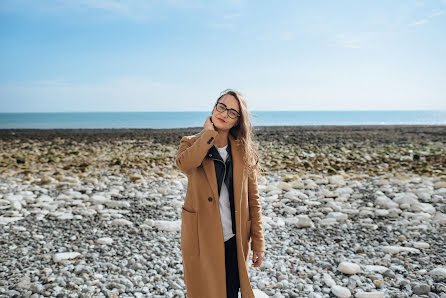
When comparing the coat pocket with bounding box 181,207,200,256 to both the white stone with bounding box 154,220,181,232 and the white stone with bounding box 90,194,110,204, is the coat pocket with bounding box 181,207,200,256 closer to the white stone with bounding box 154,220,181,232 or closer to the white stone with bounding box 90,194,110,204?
the white stone with bounding box 154,220,181,232

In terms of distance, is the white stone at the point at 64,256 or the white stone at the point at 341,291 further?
the white stone at the point at 64,256

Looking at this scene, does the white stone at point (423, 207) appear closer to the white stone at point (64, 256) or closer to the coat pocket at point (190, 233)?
the coat pocket at point (190, 233)

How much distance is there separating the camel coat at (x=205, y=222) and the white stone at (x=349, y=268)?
223 cm

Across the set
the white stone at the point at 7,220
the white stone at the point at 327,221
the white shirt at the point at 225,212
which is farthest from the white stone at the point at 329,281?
the white stone at the point at 7,220

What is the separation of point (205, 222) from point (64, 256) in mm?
3086

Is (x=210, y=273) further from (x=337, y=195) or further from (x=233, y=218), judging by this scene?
(x=337, y=195)

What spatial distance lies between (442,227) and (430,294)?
8.27 ft

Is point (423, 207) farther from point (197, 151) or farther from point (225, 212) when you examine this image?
point (197, 151)

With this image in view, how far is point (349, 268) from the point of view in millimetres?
4223

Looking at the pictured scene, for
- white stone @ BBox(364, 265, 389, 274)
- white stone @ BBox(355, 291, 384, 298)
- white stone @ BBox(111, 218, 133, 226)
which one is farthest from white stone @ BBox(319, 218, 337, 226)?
white stone @ BBox(111, 218, 133, 226)

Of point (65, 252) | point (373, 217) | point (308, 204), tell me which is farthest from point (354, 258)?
point (65, 252)

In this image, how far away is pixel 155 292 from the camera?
377 centimetres

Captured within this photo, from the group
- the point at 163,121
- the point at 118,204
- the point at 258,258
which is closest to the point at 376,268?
the point at 258,258

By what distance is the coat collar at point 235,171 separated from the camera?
2400 millimetres
